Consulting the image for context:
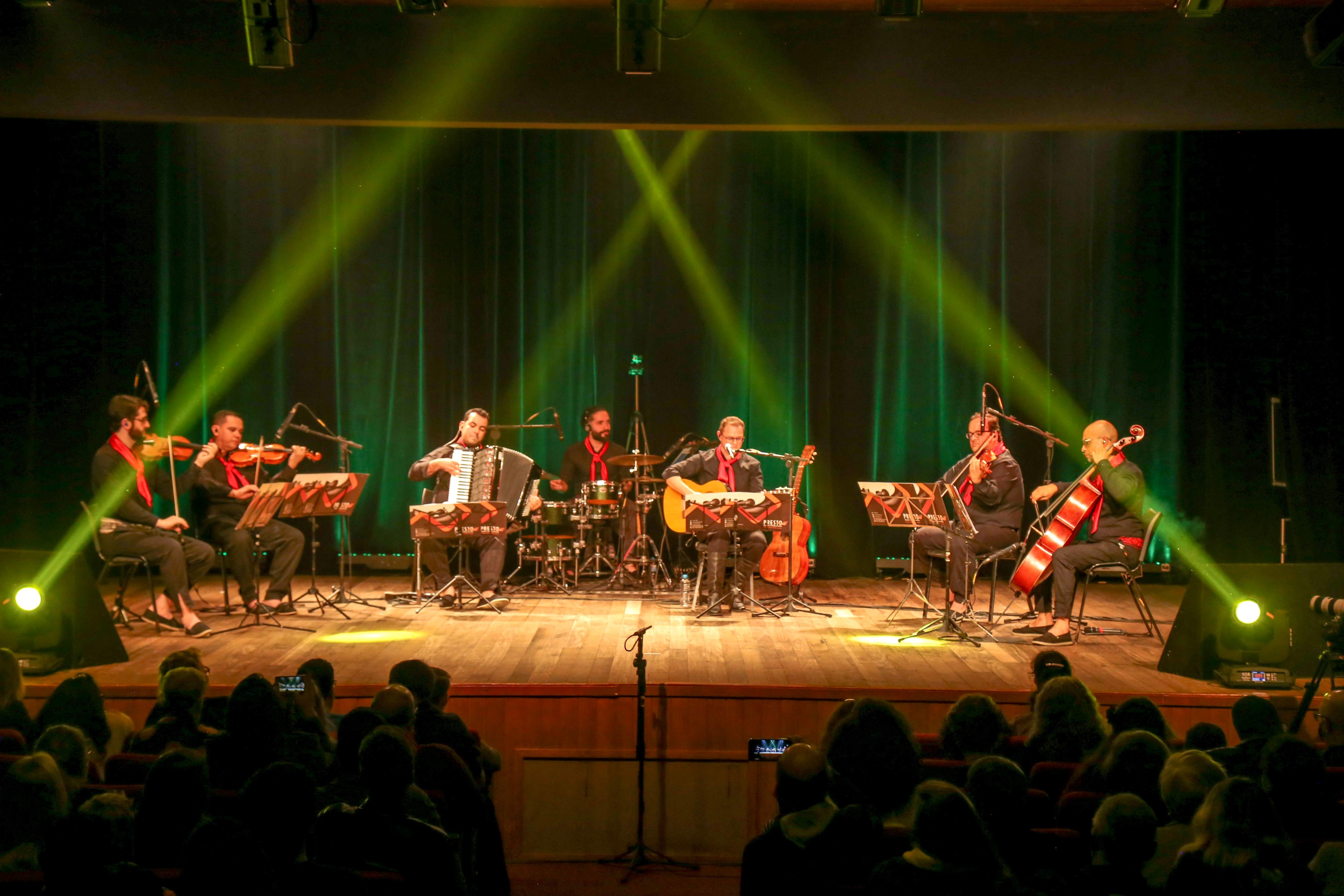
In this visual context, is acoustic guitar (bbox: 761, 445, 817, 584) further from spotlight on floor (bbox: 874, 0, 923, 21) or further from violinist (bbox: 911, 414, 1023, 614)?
spotlight on floor (bbox: 874, 0, 923, 21)

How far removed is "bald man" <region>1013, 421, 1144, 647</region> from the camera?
285 inches

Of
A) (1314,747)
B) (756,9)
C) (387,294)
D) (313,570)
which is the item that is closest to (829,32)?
(756,9)

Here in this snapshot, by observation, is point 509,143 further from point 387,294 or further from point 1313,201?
point 1313,201

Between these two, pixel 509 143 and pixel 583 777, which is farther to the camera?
pixel 509 143

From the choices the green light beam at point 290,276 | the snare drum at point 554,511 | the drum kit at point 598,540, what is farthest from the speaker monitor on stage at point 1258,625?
the green light beam at point 290,276

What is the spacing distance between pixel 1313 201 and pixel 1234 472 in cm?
232

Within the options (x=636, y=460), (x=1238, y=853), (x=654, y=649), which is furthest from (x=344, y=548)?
(x=1238, y=853)

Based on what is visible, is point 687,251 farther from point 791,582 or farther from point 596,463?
point 791,582

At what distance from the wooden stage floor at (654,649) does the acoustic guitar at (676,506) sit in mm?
650

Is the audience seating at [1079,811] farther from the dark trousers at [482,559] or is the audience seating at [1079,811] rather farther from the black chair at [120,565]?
the dark trousers at [482,559]

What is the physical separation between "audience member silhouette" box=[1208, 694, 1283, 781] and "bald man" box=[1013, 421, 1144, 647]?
11.1 feet

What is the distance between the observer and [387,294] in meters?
10.5

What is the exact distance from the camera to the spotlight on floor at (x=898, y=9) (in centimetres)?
565

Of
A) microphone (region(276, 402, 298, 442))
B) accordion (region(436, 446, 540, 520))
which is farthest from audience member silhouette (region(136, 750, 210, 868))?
accordion (region(436, 446, 540, 520))
